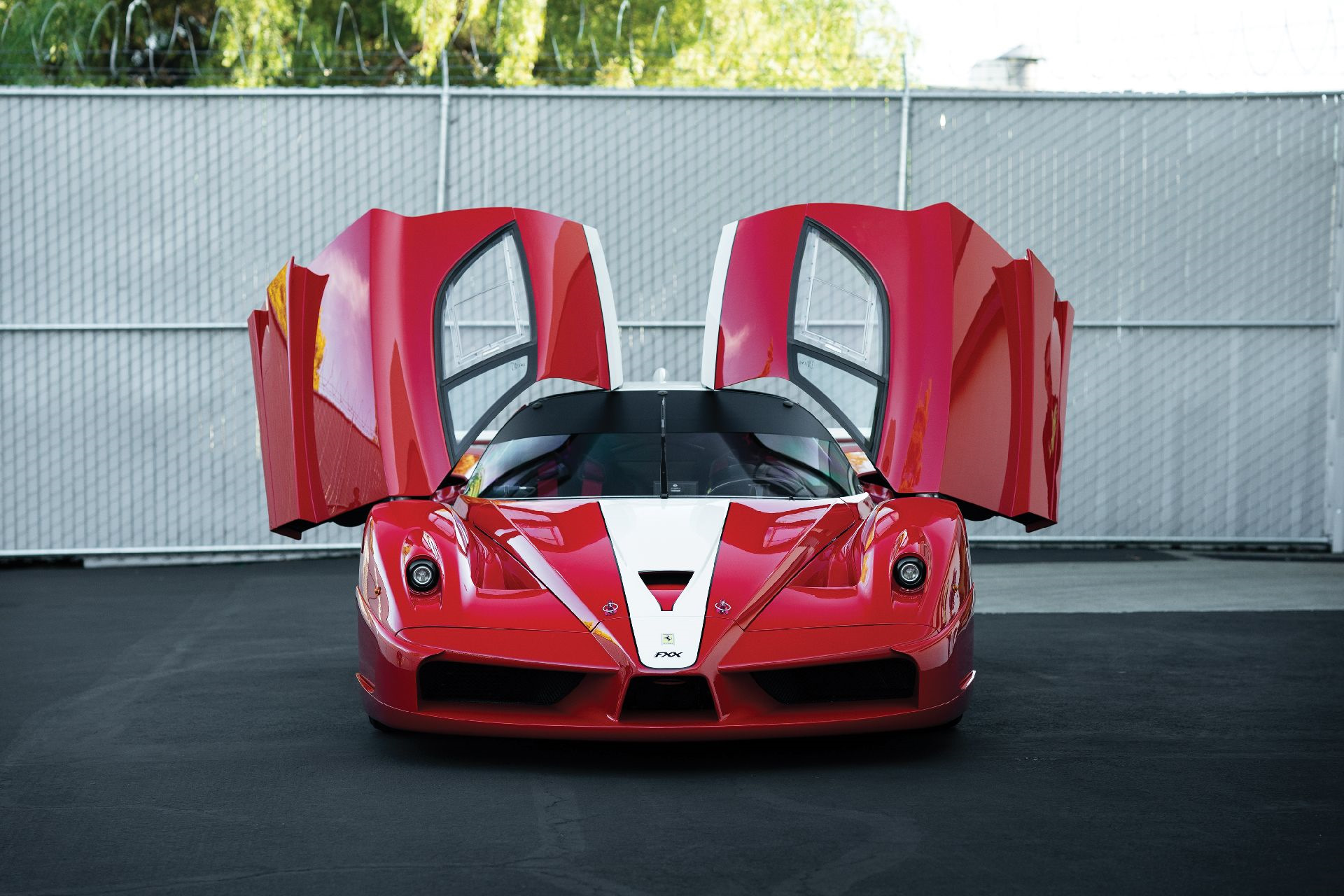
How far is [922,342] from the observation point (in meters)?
5.46

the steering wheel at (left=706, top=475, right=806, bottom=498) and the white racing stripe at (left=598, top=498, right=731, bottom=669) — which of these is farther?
the steering wheel at (left=706, top=475, right=806, bottom=498)

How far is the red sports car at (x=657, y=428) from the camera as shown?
182 inches

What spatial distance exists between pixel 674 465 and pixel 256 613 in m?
4.00

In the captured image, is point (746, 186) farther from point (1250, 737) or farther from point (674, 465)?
point (1250, 737)

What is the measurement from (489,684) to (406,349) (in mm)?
1551

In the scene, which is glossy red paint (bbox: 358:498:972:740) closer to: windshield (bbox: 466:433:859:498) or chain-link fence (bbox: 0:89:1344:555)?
windshield (bbox: 466:433:859:498)

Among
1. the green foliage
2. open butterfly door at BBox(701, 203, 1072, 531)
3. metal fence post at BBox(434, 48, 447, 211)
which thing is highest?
the green foliage

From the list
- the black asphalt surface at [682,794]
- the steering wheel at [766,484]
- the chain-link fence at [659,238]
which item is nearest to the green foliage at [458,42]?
the chain-link fence at [659,238]

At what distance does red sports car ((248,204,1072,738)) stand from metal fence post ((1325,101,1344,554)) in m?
6.82

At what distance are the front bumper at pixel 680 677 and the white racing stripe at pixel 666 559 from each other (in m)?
0.09

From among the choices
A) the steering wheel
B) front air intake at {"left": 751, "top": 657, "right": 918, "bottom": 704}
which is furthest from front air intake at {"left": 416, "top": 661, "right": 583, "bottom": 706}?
the steering wheel

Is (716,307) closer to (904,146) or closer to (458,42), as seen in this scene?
(904,146)

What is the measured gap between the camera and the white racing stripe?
4.27m

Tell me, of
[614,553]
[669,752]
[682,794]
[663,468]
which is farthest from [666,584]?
[663,468]
